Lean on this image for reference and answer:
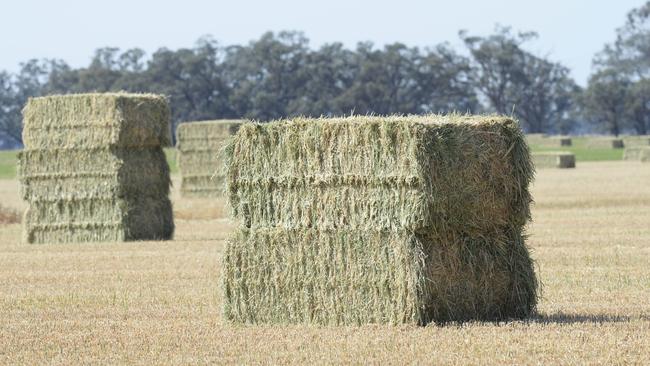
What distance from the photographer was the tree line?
102m

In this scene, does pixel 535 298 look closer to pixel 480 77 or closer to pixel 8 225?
pixel 8 225

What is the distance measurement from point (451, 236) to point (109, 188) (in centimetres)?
1266

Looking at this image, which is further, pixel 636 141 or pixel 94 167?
pixel 636 141

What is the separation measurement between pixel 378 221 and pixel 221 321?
189cm

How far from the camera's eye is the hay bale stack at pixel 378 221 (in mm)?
12859

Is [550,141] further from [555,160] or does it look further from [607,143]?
[555,160]

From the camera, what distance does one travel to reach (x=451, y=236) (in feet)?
42.8

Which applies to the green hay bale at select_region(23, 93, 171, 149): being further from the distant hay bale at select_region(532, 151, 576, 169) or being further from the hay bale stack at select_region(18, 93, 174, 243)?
the distant hay bale at select_region(532, 151, 576, 169)

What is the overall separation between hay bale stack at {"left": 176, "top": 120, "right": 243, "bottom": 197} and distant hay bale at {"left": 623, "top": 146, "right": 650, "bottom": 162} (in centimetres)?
2521

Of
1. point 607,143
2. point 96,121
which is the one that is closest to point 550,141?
point 607,143

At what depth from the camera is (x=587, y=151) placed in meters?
75.1

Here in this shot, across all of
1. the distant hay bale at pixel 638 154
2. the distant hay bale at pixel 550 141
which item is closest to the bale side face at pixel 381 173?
the distant hay bale at pixel 638 154

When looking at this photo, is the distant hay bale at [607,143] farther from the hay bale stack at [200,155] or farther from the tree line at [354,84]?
the hay bale stack at [200,155]

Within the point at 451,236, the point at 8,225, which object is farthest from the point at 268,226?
the point at 8,225
